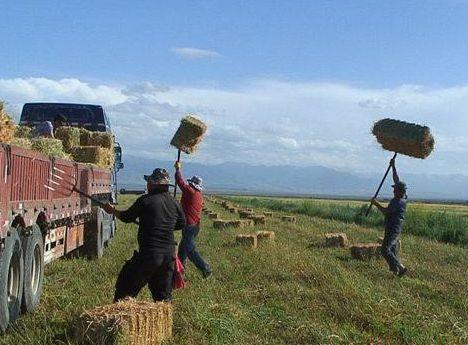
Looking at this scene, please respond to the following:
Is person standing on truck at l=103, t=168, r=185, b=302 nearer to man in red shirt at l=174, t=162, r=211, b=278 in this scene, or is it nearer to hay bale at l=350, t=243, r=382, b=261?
man in red shirt at l=174, t=162, r=211, b=278

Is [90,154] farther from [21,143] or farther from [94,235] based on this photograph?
[21,143]

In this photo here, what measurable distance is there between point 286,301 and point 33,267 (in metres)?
3.74

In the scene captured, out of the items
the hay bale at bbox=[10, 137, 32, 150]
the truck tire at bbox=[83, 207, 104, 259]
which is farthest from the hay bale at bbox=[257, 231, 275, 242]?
the hay bale at bbox=[10, 137, 32, 150]

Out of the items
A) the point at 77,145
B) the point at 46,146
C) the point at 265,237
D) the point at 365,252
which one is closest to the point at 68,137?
the point at 77,145

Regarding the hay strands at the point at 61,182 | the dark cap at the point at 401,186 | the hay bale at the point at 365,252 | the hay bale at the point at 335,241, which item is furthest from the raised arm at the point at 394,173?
the hay strands at the point at 61,182

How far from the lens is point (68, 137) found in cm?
1585

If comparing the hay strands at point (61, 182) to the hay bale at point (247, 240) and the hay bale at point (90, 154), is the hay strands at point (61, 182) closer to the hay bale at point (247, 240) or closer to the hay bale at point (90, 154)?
the hay bale at point (90, 154)

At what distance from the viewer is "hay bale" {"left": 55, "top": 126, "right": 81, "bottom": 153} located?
15.6 m

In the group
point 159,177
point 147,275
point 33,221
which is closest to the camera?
point 147,275

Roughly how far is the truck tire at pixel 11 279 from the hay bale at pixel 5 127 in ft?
5.45

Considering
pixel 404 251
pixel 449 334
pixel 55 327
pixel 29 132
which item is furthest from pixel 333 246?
pixel 55 327

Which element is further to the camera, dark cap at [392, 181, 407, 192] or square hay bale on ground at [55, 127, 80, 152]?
square hay bale on ground at [55, 127, 80, 152]

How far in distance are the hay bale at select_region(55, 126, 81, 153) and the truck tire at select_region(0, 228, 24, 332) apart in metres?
7.55

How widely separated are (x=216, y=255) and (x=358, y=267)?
3385 mm
